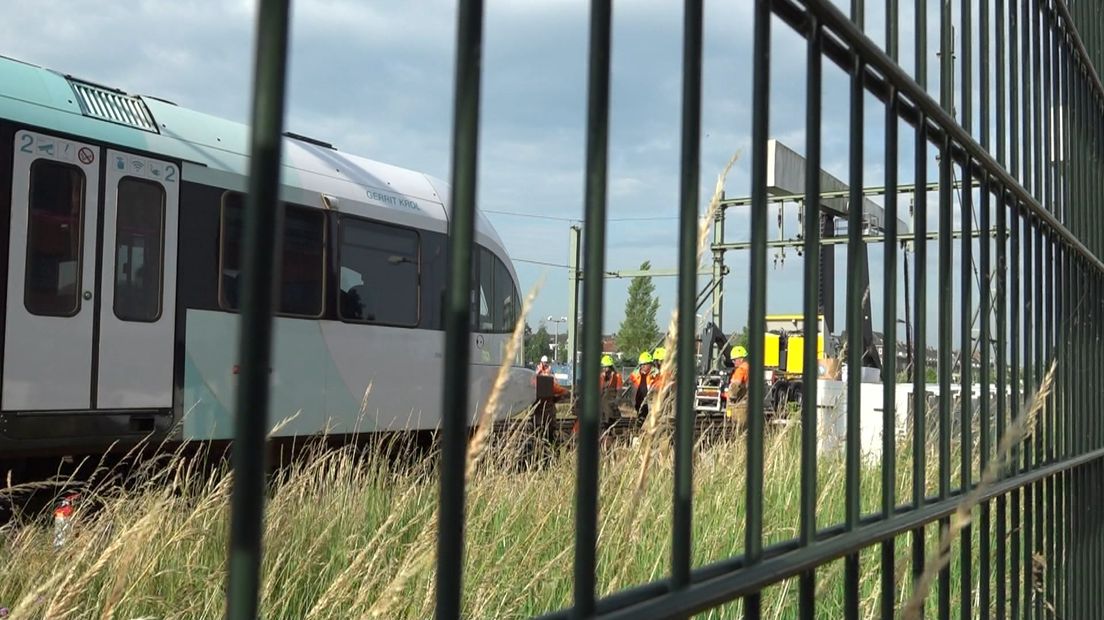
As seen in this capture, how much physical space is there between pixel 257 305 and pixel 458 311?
0.18m

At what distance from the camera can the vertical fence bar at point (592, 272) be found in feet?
2.98

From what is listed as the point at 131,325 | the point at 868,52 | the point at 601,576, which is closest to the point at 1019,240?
the point at 868,52

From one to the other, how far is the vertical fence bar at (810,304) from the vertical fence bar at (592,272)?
1.53ft

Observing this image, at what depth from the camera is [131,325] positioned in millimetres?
7840

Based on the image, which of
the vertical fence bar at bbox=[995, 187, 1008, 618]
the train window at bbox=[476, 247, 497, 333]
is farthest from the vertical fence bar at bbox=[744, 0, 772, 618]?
the train window at bbox=[476, 247, 497, 333]

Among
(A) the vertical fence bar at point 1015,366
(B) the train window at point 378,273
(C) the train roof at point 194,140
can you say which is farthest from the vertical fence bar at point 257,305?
(B) the train window at point 378,273

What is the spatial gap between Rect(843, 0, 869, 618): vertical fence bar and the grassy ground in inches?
32.7

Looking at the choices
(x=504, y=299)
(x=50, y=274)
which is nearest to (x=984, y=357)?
(x=50, y=274)

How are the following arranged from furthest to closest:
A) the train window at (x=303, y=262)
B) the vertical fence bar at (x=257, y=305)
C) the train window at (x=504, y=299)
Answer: the train window at (x=504, y=299), the train window at (x=303, y=262), the vertical fence bar at (x=257, y=305)

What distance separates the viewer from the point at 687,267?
1.05 metres

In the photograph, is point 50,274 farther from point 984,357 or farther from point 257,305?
point 257,305

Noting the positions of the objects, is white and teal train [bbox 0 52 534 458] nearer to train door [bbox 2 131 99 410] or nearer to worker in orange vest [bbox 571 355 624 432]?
train door [bbox 2 131 99 410]

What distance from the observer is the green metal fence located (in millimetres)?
758

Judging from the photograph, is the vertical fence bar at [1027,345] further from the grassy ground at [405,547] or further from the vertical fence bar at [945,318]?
the vertical fence bar at [945,318]
